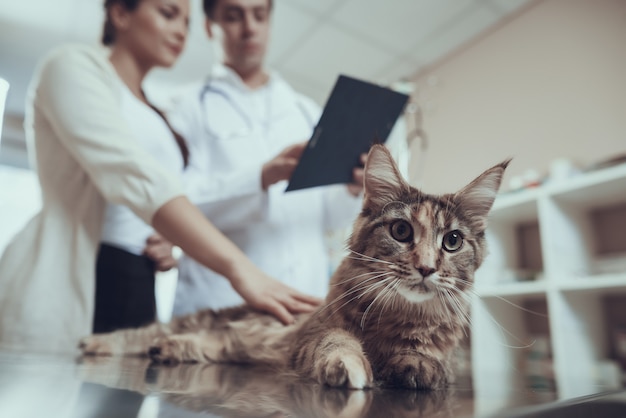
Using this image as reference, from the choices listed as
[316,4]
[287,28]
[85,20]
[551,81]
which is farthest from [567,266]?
[85,20]

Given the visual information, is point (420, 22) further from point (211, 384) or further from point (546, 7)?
point (211, 384)

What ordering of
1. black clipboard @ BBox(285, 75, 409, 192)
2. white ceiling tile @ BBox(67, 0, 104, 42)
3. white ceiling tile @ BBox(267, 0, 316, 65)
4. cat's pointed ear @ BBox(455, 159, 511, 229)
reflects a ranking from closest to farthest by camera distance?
cat's pointed ear @ BBox(455, 159, 511, 229) → black clipboard @ BBox(285, 75, 409, 192) → white ceiling tile @ BBox(267, 0, 316, 65) → white ceiling tile @ BBox(67, 0, 104, 42)

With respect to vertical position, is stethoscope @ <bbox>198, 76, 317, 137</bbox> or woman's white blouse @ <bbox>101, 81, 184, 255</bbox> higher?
stethoscope @ <bbox>198, 76, 317, 137</bbox>

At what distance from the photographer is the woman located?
770 mm

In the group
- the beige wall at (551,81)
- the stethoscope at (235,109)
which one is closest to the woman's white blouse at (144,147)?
the stethoscope at (235,109)

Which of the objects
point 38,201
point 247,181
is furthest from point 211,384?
point 38,201

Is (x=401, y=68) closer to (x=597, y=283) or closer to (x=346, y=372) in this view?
(x=597, y=283)

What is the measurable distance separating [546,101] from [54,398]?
6.37ft

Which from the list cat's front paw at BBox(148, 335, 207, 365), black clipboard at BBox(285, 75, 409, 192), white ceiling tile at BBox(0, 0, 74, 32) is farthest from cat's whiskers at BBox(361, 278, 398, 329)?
white ceiling tile at BBox(0, 0, 74, 32)

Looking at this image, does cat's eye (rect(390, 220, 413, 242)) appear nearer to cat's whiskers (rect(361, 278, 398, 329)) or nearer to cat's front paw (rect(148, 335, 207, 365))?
cat's whiskers (rect(361, 278, 398, 329))

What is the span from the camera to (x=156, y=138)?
3.42 feet

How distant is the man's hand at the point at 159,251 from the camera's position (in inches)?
40.6

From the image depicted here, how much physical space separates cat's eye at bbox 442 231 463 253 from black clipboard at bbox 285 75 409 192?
0.61ft

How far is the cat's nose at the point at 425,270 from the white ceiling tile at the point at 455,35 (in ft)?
8.06
